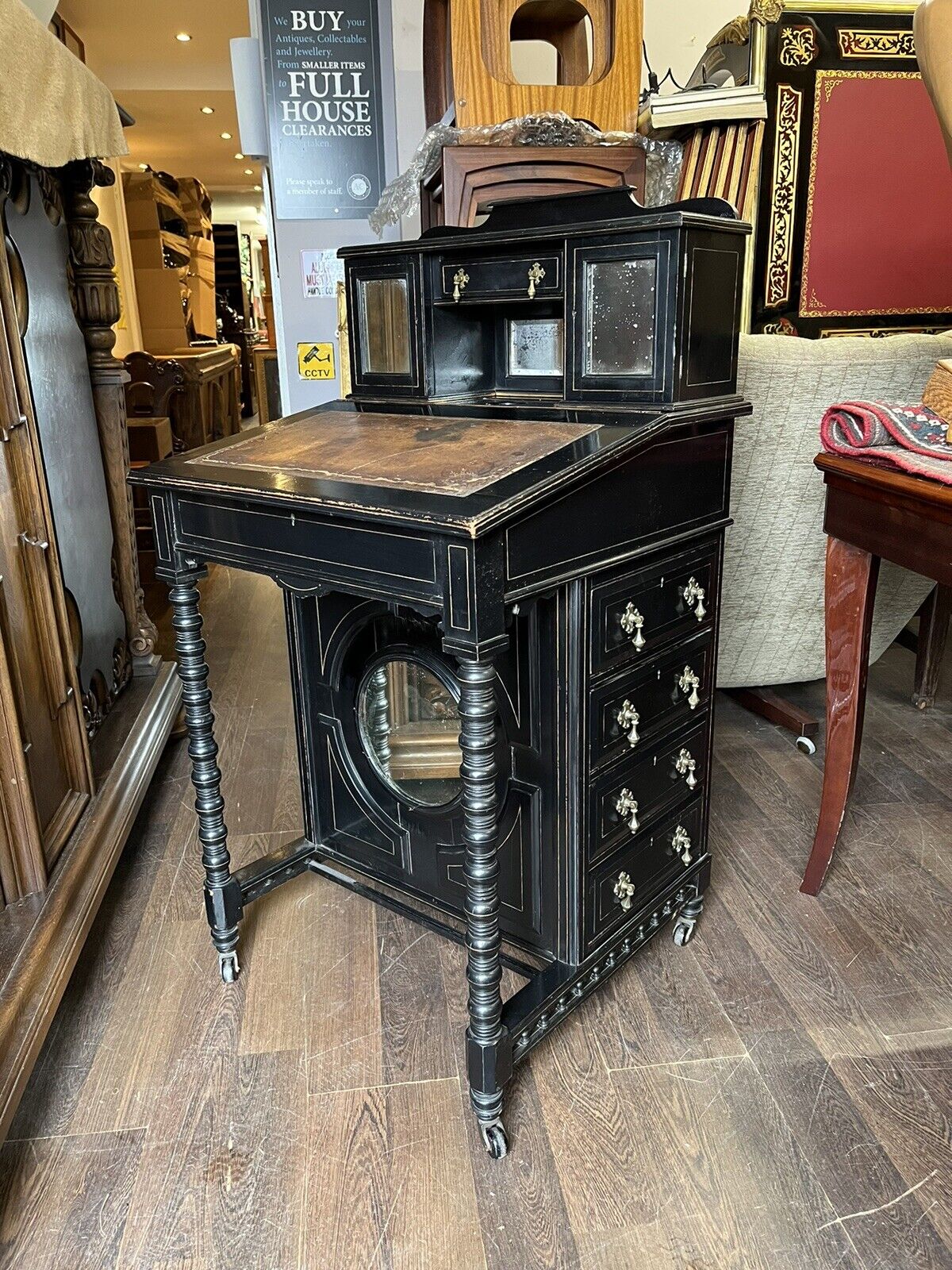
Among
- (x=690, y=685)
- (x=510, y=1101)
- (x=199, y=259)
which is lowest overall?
(x=510, y=1101)

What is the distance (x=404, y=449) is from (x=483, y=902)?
0.65m

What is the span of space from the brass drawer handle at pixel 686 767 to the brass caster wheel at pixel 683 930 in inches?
10.9

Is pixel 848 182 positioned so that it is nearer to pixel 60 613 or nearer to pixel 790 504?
pixel 790 504

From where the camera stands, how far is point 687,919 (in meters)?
1.77

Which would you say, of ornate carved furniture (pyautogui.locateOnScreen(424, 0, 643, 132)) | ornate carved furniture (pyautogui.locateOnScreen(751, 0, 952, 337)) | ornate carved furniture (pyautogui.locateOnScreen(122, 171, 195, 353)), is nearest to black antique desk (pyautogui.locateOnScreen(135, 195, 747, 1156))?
ornate carved furniture (pyautogui.locateOnScreen(424, 0, 643, 132))

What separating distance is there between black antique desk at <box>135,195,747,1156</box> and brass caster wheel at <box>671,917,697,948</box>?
56 mm

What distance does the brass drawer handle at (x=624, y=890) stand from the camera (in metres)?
1.55

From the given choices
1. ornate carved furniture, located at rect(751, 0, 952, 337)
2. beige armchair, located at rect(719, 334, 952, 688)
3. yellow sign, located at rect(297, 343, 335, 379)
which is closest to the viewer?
beige armchair, located at rect(719, 334, 952, 688)

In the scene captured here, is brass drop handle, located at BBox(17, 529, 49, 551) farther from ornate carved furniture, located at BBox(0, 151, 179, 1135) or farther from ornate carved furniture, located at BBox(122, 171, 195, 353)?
ornate carved furniture, located at BBox(122, 171, 195, 353)

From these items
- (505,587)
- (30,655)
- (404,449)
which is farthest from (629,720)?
(30,655)

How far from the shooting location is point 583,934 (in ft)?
4.92

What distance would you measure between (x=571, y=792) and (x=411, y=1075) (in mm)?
517

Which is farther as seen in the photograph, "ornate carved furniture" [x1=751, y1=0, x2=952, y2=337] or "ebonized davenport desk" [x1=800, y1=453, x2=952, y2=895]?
"ornate carved furniture" [x1=751, y1=0, x2=952, y2=337]

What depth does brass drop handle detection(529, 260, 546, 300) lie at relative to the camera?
1.42 m
